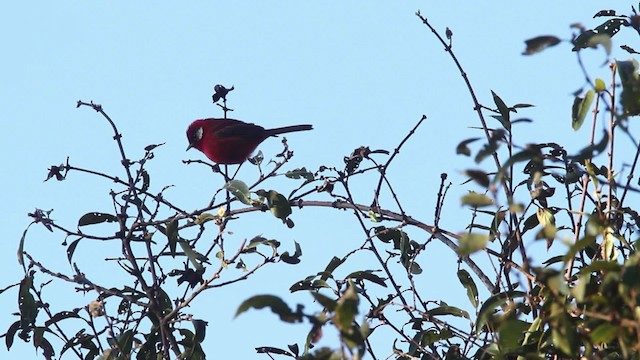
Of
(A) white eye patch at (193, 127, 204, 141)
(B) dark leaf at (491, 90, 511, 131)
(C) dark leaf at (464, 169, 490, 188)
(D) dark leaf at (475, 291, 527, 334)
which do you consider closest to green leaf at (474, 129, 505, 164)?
(C) dark leaf at (464, 169, 490, 188)

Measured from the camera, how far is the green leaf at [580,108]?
8.91ft

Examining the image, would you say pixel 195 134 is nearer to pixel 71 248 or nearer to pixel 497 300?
pixel 71 248

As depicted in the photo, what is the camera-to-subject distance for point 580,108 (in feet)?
9.01

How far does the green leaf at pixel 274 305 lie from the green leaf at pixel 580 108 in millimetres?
968

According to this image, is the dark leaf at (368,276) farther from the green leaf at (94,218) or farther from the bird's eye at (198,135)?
the bird's eye at (198,135)

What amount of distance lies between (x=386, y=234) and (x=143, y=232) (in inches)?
35.4

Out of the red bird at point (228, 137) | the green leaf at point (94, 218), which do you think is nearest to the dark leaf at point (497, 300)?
the green leaf at point (94, 218)

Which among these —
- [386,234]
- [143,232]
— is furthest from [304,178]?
[143,232]

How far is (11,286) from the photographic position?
401 centimetres

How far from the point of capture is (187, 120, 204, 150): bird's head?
319 inches

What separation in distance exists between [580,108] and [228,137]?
5.25 meters

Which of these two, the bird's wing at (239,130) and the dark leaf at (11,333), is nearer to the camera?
the dark leaf at (11,333)

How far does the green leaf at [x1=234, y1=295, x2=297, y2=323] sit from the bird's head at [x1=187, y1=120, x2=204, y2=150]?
5.88 metres

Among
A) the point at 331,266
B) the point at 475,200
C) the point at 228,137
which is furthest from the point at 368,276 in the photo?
the point at 228,137
